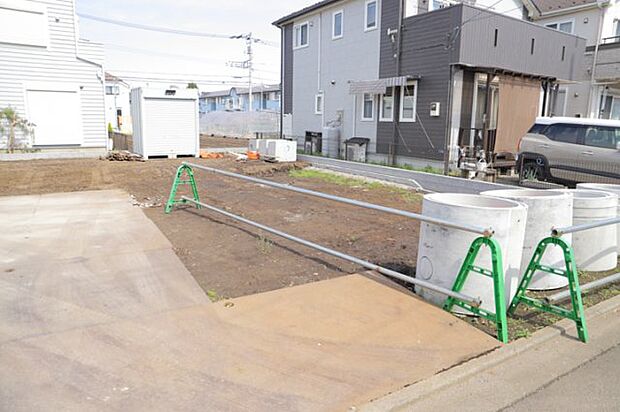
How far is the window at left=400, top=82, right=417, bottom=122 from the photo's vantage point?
15266 millimetres

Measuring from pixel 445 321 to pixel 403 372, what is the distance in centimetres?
98

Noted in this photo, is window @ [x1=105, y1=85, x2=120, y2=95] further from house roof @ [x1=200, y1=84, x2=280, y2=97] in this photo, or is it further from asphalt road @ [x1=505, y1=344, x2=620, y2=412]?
asphalt road @ [x1=505, y1=344, x2=620, y2=412]

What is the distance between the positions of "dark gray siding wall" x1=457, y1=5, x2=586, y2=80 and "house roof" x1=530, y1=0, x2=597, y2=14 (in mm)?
4120

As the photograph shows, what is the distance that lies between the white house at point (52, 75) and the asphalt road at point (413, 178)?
984 cm

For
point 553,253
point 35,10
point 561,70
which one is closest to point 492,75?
point 561,70

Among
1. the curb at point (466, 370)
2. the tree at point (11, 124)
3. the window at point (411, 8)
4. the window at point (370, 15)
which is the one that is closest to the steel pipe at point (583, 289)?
the curb at point (466, 370)

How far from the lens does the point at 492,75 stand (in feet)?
46.8

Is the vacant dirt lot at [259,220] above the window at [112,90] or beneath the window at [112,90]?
beneath

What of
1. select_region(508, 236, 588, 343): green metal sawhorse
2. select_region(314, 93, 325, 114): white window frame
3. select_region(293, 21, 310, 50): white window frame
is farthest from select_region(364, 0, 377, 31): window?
select_region(508, 236, 588, 343): green metal sawhorse

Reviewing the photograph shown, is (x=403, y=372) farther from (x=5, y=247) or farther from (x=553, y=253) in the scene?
(x=5, y=247)

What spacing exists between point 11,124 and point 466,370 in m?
19.1

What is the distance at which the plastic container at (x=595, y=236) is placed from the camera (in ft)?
17.8

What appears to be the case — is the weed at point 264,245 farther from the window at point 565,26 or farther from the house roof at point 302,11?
the window at point 565,26

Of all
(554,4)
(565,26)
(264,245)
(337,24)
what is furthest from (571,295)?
(554,4)
